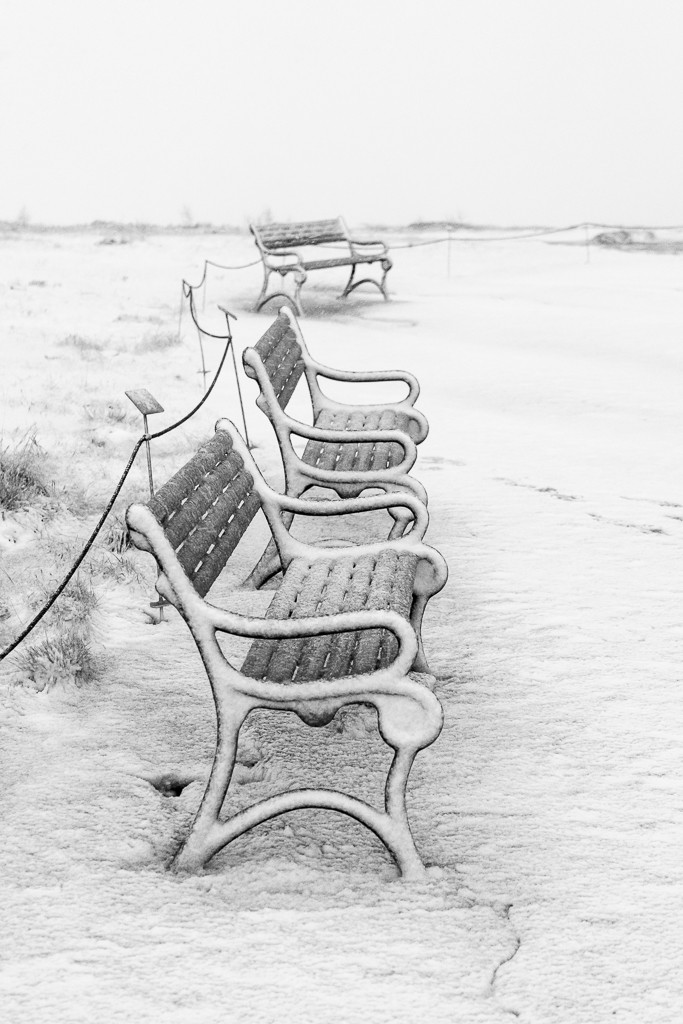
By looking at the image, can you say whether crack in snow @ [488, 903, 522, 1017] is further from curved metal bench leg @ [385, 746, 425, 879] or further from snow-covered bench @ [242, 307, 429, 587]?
snow-covered bench @ [242, 307, 429, 587]

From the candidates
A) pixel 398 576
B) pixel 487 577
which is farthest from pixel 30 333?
pixel 398 576

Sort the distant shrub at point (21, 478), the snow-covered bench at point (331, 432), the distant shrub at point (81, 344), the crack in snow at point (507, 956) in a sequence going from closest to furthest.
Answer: the crack in snow at point (507, 956) < the snow-covered bench at point (331, 432) < the distant shrub at point (21, 478) < the distant shrub at point (81, 344)

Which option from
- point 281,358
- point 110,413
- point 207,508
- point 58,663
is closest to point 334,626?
point 207,508

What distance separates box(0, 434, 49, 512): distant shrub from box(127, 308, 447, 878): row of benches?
2.03m

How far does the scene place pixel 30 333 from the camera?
10.3 m

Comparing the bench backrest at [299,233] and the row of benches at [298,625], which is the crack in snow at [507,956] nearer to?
the row of benches at [298,625]

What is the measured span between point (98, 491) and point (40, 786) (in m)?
2.78

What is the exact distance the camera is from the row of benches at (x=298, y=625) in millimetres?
2566

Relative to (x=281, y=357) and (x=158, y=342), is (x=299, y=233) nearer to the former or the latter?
(x=158, y=342)

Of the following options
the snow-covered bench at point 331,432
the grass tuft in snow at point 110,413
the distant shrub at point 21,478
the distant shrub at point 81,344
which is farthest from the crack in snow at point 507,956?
the distant shrub at point 81,344

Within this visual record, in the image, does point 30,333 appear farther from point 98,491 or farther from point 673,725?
point 673,725

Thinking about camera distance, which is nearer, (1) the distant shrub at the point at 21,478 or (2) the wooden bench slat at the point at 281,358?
(2) the wooden bench slat at the point at 281,358

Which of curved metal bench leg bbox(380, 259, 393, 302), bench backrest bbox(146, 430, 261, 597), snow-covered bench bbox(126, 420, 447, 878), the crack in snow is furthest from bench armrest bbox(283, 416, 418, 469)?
curved metal bench leg bbox(380, 259, 393, 302)

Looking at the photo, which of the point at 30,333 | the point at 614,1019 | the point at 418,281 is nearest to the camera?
the point at 614,1019
